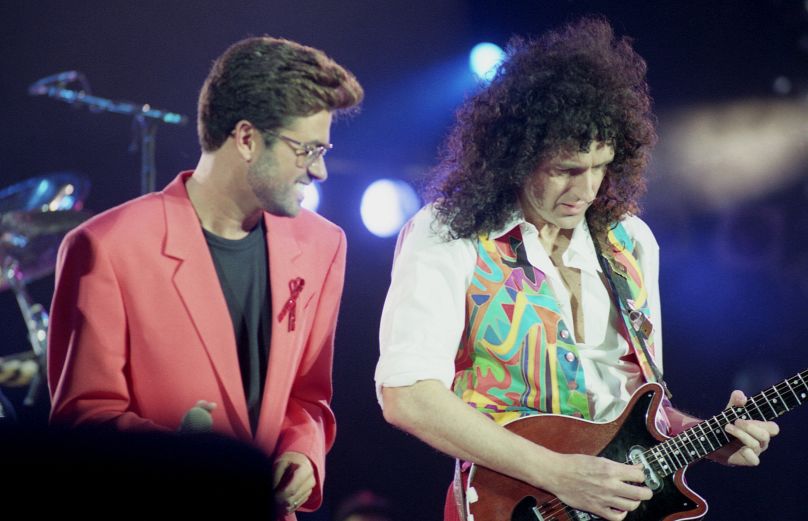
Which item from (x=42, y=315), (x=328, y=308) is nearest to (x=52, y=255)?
(x=42, y=315)

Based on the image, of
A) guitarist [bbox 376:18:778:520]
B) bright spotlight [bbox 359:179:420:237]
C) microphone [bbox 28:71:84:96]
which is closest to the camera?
guitarist [bbox 376:18:778:520]

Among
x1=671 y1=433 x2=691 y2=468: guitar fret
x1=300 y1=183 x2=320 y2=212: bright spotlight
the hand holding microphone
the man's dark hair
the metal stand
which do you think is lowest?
the metal stand

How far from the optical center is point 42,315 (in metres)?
3.90

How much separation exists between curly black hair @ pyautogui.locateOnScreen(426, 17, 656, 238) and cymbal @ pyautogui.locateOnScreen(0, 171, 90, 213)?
5.78 ft

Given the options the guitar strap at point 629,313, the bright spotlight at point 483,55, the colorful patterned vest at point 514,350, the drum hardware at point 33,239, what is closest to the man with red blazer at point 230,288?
the colorful patterned vest at point 514,350

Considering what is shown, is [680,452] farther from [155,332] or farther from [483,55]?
[483,55]

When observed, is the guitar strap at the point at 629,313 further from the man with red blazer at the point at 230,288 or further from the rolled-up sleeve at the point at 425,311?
the man with red blazer at the point at 230,288

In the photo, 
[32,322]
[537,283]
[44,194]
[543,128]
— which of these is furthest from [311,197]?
[537,283]

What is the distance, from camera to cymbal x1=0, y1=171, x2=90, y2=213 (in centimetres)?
375

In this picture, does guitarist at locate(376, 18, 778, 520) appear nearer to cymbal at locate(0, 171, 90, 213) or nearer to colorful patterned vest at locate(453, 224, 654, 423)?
colorful patterned vest at locate(453, 224, 654, 423)

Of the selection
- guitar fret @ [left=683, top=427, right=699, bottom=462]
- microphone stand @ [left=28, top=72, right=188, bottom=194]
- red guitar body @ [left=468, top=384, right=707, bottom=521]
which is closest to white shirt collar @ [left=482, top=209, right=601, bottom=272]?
red guitar body @ [left=468, top=384, right=707, bottom=521]

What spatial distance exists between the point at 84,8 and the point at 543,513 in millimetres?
3165

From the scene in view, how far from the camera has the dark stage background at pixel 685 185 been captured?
192 inches

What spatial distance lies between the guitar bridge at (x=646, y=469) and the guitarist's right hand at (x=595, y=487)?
0.08 m
